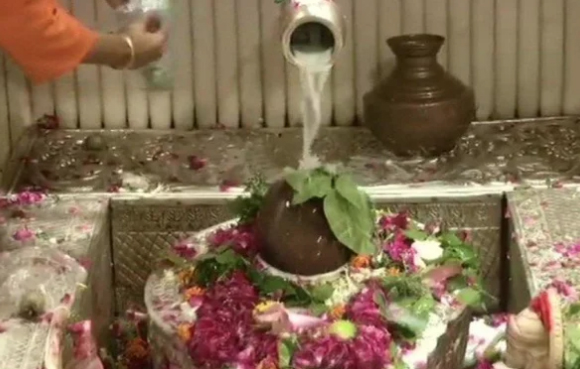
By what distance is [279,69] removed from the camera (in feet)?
7.02

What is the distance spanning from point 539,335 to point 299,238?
1.03ft

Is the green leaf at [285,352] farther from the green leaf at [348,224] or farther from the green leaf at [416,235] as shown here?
the green leaf at [416,235]

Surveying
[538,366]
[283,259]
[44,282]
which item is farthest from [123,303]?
[538,366]

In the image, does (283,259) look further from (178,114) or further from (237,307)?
(178,114)

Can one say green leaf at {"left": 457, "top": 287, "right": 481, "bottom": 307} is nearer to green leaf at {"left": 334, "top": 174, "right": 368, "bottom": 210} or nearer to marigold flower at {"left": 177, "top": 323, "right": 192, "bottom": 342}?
green leaf at {"left": 334, "top": 174, "right": 368, "bottom": 210}

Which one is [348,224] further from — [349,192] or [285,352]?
[285,352]

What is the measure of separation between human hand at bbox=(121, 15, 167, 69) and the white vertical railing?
0.33m

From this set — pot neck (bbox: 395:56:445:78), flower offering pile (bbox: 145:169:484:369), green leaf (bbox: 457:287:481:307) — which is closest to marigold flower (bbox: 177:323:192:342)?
flower offering pile (bbox: 145:169:484:369)

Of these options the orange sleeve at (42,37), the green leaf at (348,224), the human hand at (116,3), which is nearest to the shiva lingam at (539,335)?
the green leaf at (348,224)

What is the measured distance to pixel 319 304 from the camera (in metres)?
1.47

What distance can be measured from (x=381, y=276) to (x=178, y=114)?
2.47 ft

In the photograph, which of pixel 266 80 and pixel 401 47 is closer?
pixel 401 47

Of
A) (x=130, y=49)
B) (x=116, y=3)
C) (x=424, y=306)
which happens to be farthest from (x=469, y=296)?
(x=116, y=3)

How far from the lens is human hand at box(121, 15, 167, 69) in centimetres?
169
